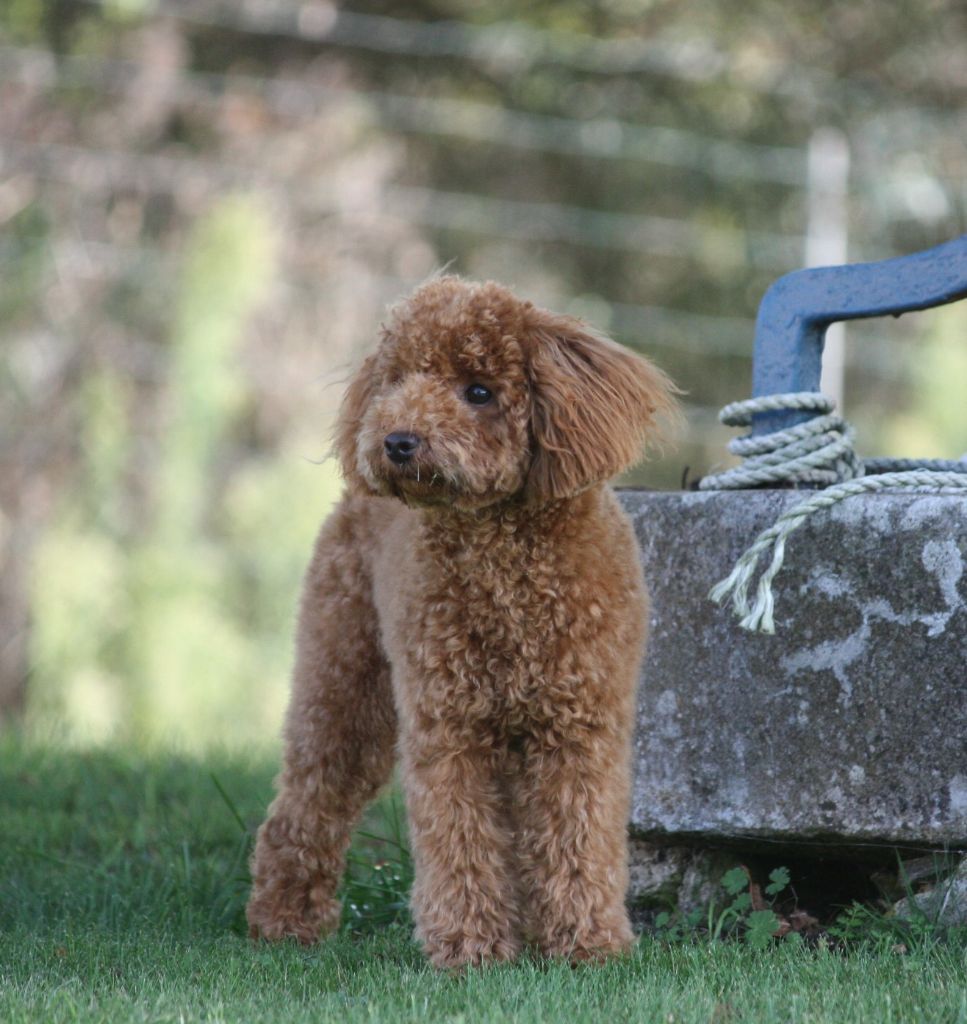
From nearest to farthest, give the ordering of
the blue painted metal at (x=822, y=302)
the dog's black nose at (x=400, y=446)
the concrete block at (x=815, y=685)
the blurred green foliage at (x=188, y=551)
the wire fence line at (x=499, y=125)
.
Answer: the dog's black nose at (x=400, y=446)
the concrete block at (x=815, y=685)
the blue painted metal at (x=822, y=302)
the blurred green foliage at (x=188, y=551)
the wire fence line at (x=499, y=125)

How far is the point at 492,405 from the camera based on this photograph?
129 inches

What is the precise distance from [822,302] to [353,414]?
4.18 ft

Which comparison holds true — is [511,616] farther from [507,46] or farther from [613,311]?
[507,46]

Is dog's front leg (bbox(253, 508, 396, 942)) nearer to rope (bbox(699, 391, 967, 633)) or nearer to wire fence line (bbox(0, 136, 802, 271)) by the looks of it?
rope (bbox(699, 391, 967, 633))

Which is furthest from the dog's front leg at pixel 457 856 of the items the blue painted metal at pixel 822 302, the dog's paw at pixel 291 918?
the blue painted metal at pixel 822 302

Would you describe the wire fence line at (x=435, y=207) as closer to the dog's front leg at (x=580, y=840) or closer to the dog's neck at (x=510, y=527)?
the dog's neck at (x=510, y=527)

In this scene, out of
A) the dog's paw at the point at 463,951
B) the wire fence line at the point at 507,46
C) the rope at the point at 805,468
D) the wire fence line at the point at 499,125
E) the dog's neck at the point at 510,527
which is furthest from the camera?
the wire fence line at the point at 507,46

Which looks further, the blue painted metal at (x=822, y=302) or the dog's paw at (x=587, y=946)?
the blue painted metal at (x=822, y=302)

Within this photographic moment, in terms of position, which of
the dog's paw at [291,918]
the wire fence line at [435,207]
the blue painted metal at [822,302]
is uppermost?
the wire fence line at [435,207]

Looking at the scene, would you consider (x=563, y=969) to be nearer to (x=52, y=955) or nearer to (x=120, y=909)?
(x=52, y=955)

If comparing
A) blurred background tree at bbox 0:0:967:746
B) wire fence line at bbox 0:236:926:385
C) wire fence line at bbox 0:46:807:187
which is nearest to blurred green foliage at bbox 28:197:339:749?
blurred background tree at bbox 0:0:967:746

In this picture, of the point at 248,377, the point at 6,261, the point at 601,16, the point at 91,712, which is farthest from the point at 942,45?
the point at 91,712

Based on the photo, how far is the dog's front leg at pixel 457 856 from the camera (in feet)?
10.6

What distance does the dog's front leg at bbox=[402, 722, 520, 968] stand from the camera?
3.22m
